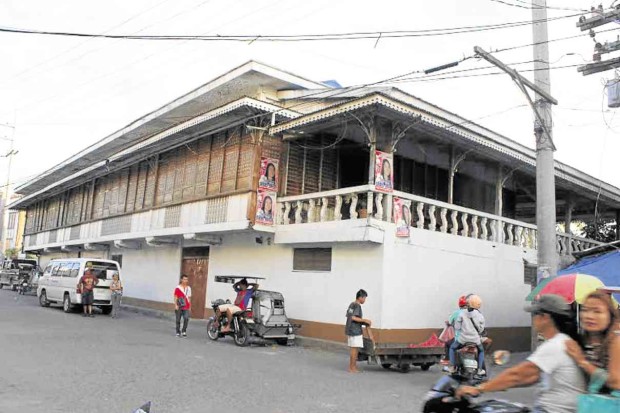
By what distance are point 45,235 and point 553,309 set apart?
118ft

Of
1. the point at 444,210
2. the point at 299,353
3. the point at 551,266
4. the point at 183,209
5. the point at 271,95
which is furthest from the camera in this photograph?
the point at 183,209

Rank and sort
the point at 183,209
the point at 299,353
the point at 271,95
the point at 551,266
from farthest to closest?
the point at 183,209 < the point at 271,95 < the point at 299,353 < the point at 551,266

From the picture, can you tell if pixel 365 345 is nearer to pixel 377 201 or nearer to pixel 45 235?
pixel 377 201

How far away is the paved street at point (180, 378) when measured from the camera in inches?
272

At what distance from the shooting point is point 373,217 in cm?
1296

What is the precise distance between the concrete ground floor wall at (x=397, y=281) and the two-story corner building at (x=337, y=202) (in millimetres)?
40

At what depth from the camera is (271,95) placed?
17500 mm

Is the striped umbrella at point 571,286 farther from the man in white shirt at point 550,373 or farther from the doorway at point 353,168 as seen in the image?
the doorway at point 353,168

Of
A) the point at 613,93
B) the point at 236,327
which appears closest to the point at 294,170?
the point at 236,327

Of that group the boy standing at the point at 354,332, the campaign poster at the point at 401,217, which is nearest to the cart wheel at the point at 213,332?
the boy standing at the point at 354,332

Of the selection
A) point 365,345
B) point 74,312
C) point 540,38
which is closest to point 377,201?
point 365,345

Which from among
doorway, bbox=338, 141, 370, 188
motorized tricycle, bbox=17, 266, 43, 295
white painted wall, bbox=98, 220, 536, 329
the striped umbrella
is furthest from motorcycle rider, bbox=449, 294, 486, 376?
motorized tricycle, bbox=17, 266, 43, 295

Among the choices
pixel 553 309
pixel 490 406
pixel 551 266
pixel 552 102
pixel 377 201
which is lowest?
pixel 490 406

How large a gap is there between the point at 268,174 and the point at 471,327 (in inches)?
323
